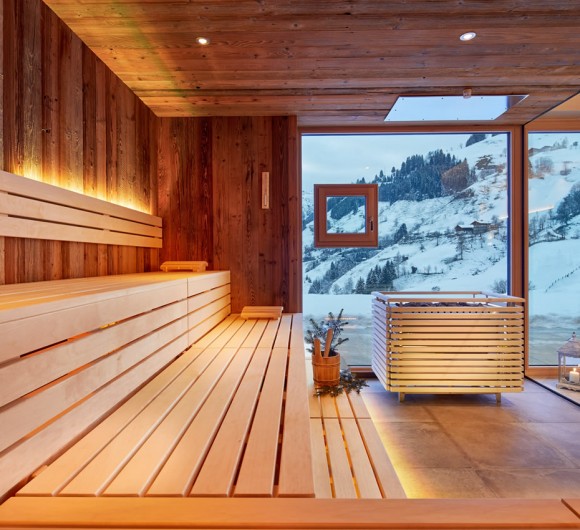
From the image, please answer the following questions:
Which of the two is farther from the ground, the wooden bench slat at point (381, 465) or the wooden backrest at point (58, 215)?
the wooden backrest at point (58, 215)

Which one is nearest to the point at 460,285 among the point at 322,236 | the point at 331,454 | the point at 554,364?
the point at 554,364

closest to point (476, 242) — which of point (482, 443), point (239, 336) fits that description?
point (482, 443)

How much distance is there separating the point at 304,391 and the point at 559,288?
4038 millimetres

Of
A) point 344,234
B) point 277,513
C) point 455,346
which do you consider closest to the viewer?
point 277,513

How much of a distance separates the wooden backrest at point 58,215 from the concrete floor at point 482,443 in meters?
2.61

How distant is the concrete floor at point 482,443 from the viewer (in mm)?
2375

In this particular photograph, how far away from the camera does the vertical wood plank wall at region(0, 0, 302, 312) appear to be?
202 centimetres

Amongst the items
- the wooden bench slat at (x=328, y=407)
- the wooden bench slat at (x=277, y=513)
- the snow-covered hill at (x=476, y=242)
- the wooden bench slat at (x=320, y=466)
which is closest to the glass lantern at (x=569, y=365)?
the snow-covered hill at (x=476, y=242)

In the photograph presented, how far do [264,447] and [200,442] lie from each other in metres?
0.21

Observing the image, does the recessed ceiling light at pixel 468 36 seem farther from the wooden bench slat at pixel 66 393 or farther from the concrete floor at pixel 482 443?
the concrete floor at pixel 482 443

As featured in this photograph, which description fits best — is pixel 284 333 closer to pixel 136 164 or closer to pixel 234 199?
pixel 234 199

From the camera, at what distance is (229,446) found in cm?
119

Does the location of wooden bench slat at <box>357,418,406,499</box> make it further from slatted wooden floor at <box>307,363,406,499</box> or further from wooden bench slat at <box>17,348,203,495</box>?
wooden bench slat at <box>17,348,203,495</box>

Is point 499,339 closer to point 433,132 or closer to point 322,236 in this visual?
point 322,236
